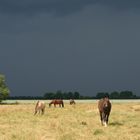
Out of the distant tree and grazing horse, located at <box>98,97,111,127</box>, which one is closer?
grazing horse, located at <box>98,97,111,127</box>

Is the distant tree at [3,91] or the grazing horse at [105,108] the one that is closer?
the grazing horse at [105,108]

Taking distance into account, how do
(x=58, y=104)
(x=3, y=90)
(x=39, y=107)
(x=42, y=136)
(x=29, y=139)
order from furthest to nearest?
(x=3, y=90), (x=58, y=104), (x=39, y=107), (x=42, y=136), (x=29, y=139)

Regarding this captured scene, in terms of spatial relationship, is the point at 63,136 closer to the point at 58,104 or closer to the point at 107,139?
the point at 107,139

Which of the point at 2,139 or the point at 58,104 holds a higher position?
the point at 58,104

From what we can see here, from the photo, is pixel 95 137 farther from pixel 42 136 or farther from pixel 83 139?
pixel 42 136

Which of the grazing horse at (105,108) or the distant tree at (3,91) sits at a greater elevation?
the distant tree at (3,91)

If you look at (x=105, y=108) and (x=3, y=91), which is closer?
(x=105, y=108)

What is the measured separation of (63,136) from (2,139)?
322 cm

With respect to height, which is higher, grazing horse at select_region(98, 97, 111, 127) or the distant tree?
the distant tree

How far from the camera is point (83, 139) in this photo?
2514cm

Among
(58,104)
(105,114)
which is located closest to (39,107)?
(105,114)

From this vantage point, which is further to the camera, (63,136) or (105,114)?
(105,114)

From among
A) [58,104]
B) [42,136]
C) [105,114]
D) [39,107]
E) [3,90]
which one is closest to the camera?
[42,136]

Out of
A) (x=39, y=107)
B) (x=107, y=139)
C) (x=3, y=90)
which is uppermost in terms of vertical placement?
(x=3, y=90)
